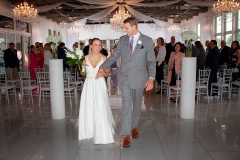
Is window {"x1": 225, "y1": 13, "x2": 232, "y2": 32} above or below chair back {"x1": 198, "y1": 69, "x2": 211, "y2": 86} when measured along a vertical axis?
above

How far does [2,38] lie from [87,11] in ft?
19.0

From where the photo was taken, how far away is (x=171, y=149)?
11.7 feet

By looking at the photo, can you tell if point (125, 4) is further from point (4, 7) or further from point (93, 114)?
point (93, 114)

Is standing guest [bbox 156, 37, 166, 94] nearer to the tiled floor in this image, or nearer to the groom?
the tiled floor

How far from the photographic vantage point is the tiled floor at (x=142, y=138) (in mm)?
3398

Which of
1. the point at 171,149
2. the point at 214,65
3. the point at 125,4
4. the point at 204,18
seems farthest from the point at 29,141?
the point at 204,18

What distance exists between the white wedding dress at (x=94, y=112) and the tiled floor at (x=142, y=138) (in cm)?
14

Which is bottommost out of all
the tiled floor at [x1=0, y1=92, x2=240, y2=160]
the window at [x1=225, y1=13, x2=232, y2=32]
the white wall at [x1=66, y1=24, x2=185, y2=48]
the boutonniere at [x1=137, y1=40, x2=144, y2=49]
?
the tiled floor at [x1=0, y1=92, x2=240, y2=160]

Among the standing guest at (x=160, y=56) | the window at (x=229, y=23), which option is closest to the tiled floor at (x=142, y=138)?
the standing guest at (x=160, y=56)

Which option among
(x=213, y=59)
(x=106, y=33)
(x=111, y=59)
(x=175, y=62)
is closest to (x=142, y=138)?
(x=111, y=59)

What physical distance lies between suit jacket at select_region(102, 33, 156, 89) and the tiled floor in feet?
3.03

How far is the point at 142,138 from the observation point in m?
3.99

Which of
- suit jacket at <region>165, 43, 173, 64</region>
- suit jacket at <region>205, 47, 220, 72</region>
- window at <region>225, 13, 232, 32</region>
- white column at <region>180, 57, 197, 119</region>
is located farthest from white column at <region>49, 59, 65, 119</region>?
window at <region>225, 13, 232, 32</region>

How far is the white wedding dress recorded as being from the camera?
373cm
